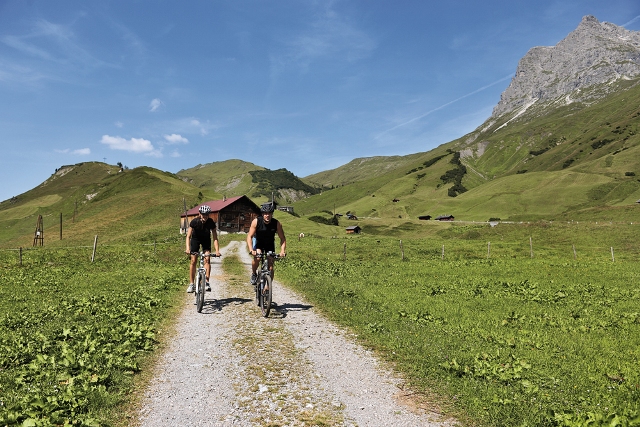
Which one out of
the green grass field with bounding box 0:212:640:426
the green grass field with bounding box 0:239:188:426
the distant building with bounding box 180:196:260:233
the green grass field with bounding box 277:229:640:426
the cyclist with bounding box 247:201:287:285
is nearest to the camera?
the green grass field with bounding box 0:239:188:426

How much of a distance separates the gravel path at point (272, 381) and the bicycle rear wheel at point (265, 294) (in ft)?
2.18

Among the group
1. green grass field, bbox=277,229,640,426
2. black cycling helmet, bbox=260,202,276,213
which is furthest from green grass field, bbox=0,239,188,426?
green grass field, bbox=277,229,640,426

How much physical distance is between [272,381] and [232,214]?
92.3 m

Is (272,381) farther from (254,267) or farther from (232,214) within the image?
(232,214)

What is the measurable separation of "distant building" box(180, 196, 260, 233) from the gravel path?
85.5m

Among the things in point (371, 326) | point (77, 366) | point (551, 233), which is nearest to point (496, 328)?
point (371, 326)

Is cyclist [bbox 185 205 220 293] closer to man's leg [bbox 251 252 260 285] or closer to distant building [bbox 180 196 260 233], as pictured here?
man's leg [bbox 251 252 260 285]

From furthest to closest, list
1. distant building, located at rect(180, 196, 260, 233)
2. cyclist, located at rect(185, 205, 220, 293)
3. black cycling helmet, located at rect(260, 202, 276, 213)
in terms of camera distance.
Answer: distant building, located at rect(180, 196, 260, 233) < cyclist, located at rect(185, 205, 220, 293) < black cycling helmet, located at rect(260, 202, 276, 213)

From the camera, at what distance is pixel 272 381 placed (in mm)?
7207

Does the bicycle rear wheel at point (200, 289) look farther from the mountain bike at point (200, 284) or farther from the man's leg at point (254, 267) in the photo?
the man's leg at point (254, 267)

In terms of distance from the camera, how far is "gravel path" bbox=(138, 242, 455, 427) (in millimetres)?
5820

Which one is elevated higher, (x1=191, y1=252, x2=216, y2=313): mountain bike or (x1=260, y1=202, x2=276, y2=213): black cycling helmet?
(x1=260, y1=202, x2=276, y2=213): black cycling helmet

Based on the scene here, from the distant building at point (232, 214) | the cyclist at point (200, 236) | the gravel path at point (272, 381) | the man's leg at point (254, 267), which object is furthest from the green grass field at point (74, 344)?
the distant building at point (232, 214)

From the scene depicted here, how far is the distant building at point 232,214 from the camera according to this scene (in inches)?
3711
